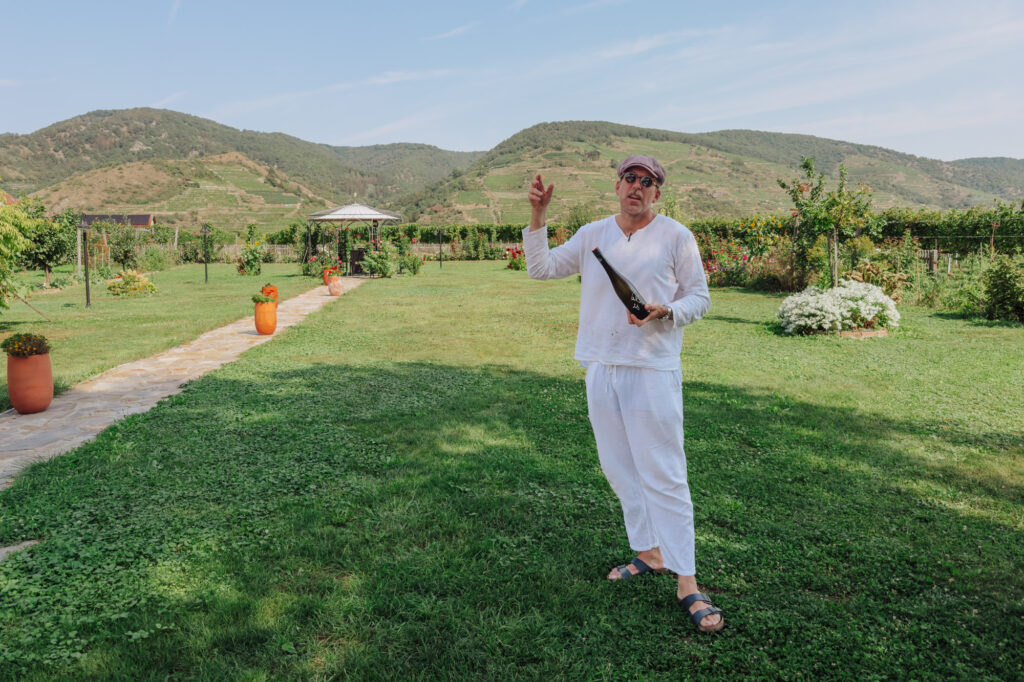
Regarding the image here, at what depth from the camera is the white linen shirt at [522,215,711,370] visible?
2590 millimetres

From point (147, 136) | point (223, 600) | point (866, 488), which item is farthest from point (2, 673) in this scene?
point (147, 136)

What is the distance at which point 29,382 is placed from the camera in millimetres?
5766

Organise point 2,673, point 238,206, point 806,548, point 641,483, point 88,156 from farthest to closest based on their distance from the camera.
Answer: point 88,156 < point 238,206 < point 806,548 < point 641,483 < point 2,673

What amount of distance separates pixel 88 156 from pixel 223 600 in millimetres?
152921

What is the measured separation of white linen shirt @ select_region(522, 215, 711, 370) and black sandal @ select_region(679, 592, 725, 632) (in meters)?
1.02

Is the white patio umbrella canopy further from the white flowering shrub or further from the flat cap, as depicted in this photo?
the flat cap

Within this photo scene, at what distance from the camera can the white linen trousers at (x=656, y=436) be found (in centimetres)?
A: 259

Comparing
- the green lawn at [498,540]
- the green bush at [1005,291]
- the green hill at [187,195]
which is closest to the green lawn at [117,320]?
the green lawn at [498,540]

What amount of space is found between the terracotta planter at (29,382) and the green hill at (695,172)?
218ft

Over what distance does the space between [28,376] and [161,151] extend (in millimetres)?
150440

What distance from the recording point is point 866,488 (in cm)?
402

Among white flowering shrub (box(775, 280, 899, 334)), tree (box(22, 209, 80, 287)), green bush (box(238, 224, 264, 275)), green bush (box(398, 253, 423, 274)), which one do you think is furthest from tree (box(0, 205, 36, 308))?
green bush (box(238, 224, 264, 275))

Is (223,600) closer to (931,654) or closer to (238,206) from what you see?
(931,654)

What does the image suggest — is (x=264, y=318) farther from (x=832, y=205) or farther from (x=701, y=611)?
(x=832, y=205)
